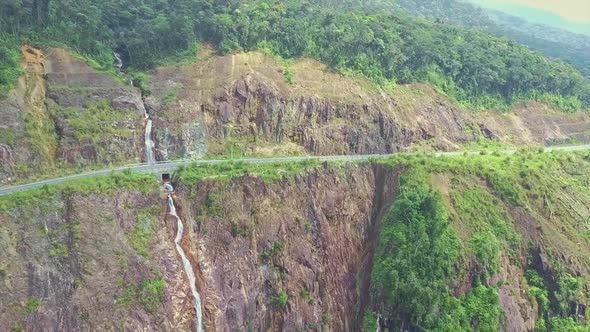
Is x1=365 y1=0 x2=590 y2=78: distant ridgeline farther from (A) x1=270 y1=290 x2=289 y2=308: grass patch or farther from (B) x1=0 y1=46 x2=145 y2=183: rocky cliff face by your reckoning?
(A) x1=270 y1=290 x2=289 y2=308: grass patch

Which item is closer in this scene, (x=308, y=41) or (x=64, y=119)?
(x=64, y=119)

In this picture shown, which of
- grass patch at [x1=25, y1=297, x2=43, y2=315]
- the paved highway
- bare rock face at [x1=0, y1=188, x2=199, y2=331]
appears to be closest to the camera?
grass patch at [x1=25, y1=297, x2=43, y2=315]

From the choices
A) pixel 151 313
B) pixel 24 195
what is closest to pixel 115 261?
pixel 151 313

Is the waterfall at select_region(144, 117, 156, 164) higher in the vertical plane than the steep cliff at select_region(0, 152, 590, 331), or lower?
higher

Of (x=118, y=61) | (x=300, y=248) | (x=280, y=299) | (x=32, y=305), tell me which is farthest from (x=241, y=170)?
(x=118, y=61)

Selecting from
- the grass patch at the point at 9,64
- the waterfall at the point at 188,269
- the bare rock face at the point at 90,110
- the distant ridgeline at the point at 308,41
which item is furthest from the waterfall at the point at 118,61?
the waterfall at the point at 188,269

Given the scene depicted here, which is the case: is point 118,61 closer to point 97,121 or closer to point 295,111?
point 97,121

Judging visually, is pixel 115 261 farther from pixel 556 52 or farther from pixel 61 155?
pixel 556 52

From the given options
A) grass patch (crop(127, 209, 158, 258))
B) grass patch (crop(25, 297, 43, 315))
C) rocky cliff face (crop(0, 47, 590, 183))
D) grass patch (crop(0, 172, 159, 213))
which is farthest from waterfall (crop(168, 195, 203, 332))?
grass patch (crop(25, 297, 43, 315))
